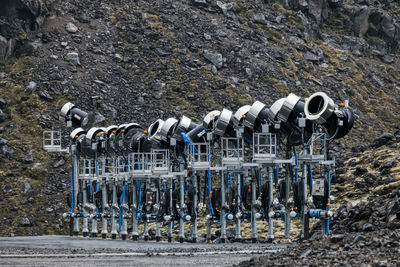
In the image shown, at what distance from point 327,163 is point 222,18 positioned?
3497 inches

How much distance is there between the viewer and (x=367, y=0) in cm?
15825

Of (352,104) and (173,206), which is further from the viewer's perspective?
(352,104)

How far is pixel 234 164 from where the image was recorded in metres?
53.8

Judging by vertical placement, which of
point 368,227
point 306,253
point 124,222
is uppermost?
point 368,227

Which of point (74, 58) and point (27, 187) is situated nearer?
point (27, 187)

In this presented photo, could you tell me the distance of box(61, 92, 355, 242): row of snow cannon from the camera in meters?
48.8

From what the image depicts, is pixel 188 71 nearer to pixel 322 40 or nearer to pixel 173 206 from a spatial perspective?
pixel 322 40

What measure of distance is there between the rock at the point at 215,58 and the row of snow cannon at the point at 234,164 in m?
49.9

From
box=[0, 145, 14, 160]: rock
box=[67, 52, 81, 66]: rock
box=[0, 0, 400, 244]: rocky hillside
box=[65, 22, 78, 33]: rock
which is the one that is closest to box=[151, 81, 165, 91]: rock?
box=[0, 0, 400, 244]: rocky hillside

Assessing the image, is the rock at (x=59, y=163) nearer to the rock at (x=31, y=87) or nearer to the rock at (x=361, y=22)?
the rock at (x=31, y=87)

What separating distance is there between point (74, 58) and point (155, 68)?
35.0 ft

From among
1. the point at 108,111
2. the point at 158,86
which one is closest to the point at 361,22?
the point at 158,86

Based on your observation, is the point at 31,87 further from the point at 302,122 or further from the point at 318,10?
the point at 302,122

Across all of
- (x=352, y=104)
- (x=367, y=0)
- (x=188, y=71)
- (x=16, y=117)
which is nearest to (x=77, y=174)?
(x=16, y=117)
